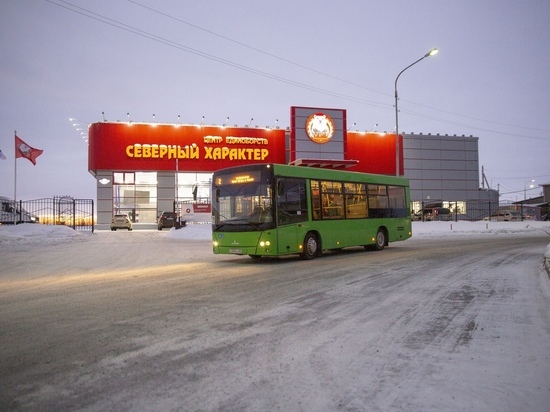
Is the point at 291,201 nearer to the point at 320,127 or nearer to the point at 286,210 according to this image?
the point at 286,210

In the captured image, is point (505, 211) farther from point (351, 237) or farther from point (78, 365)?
point (78, 365)

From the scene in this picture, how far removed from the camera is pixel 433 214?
157ft

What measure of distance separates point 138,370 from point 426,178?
54.5 m

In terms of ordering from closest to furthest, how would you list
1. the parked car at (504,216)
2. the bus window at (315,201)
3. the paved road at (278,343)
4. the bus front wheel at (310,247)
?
the paved road at (278,343), the bus front wheel at (310,247), the bus window at (315,201), the parked car at (504,216)

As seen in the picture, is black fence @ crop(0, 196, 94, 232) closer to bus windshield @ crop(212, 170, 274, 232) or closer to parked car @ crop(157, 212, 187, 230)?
parked car @ crop(157, 212, 187, 230)

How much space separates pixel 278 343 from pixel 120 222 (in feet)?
121

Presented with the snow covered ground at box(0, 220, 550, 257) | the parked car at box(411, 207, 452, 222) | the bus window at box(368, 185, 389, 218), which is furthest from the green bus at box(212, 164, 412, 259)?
the parked car at box(411, 207, 452, 222)

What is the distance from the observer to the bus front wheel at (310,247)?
14664 mm

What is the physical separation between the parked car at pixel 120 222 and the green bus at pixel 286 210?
2680cm

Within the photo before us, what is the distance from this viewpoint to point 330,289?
8.64m

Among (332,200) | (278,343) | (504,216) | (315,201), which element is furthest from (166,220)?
(504,216)

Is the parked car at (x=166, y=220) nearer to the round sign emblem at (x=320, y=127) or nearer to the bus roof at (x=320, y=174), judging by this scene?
the round sign emblem at (x=320, y=127)

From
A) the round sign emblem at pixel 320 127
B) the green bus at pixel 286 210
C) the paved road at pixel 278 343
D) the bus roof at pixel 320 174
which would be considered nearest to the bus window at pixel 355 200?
the green bus at pixel 286 210

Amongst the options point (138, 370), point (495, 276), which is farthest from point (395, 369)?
point (495, 276)
